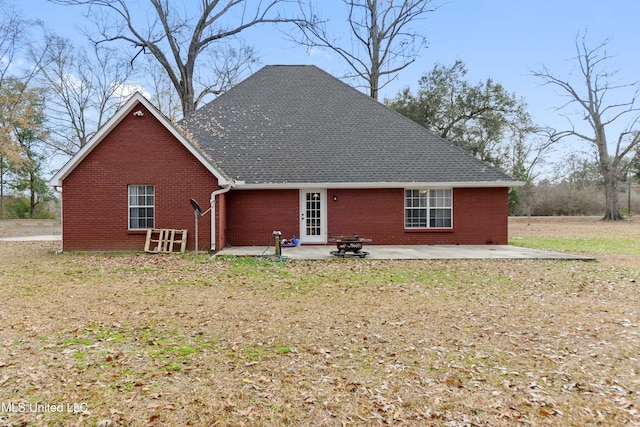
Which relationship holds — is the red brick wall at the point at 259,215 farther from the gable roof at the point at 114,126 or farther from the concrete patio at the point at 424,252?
the gable roof at the point at 114,126

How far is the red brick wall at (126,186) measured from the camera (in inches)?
517

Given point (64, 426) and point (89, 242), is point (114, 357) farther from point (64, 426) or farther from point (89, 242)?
point (89, 242)

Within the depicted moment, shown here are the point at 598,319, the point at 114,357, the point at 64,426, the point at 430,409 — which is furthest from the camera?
the point at 598,319

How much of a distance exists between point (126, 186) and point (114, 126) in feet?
6.81

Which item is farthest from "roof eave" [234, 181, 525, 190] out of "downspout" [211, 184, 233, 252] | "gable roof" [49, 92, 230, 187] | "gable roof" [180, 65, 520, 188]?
"gable roof" [49, 92, 230, 187]

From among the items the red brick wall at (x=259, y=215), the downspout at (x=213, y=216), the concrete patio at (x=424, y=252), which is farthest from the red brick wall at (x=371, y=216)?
the downspout at (x=213, y=216)

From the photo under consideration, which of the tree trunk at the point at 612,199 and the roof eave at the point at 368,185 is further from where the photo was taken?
the tree trunk at the point at 612,199

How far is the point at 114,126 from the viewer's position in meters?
13.0

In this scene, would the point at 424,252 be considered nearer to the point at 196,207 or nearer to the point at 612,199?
the point at 196,207

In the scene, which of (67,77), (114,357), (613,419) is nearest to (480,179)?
(613,419)

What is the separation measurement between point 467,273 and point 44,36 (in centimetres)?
3426

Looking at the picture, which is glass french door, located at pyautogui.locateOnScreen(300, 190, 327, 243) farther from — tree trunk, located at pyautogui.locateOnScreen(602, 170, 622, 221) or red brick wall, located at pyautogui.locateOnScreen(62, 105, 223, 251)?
tree trunk, located at pyautogui.locateOnScreen(602, 170, 622, 221)

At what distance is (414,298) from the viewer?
23.3 feet

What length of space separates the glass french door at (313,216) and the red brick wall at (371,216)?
0.66ft
